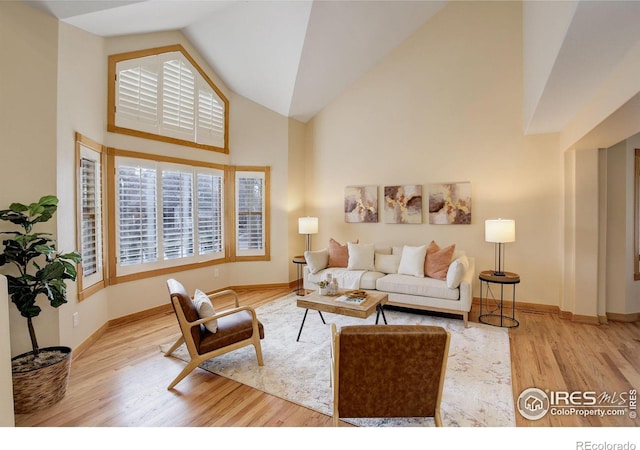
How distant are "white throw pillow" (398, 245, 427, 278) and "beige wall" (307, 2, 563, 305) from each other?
59cm

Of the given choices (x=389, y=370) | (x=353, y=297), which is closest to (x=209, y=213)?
(x=353, y=297)

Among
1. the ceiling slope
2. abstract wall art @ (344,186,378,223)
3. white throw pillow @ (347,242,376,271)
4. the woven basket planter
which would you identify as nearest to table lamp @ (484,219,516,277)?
white throw pillow @ (347,242,376,271)

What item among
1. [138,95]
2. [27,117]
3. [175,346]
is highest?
[138,95]

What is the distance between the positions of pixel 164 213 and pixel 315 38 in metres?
3.37

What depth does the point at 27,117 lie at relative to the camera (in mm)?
2748

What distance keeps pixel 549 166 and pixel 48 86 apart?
6.10 meters

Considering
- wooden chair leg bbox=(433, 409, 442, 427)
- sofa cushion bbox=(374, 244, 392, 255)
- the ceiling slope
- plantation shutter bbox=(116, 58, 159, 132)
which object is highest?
the ceiling slope

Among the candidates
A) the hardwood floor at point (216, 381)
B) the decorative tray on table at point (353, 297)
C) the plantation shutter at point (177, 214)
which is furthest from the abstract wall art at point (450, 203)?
the plantation shutter at point (177, 214)

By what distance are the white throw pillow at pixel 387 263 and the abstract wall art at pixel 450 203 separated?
92 cm

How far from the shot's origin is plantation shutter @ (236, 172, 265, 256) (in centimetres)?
588

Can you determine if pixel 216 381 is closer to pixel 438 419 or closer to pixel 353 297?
pixel 353 297

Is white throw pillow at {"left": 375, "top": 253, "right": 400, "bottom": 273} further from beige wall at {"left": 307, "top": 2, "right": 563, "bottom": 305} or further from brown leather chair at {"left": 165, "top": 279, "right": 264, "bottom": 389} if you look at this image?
brown leather chair at {"left": 165, "top": 279, "right": 264, "bottom": 389}

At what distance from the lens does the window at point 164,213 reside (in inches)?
168
